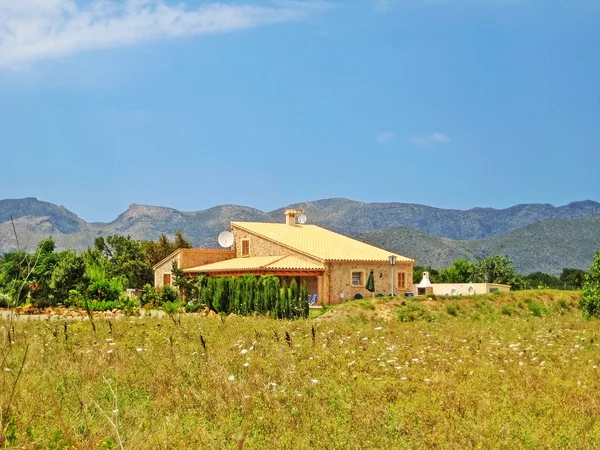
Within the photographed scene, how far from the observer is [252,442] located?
691cm

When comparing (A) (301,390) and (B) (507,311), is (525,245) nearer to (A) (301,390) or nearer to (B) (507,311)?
(B) (507,311)

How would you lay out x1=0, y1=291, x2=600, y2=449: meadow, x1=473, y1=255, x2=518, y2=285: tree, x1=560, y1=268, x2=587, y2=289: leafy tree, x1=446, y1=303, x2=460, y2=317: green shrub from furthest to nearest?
x1=473, y1=255, x2=518, y2=285: tree → x1=560, y1=268, x2=587, y2=289: leafy tree → x1=446, y1=303, x2=460, y2=317: green shrub → x1=0, y1=291, x2=600, y2=449: meadow

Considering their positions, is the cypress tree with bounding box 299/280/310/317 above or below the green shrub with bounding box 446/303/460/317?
above

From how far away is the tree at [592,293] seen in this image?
22.5 meters

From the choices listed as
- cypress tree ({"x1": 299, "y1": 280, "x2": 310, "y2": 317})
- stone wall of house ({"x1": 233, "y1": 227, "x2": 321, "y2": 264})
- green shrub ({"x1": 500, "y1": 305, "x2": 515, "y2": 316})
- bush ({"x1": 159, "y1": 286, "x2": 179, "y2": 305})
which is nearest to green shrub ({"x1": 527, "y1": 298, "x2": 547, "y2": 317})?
green shrub ({"x1": 500, "y1": 305, "x2": 515, "y2": 316})

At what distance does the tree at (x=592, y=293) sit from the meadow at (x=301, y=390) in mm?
7915

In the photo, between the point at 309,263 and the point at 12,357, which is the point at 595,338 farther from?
the point at 309,263

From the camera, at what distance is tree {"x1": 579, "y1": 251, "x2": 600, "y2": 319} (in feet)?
73.8

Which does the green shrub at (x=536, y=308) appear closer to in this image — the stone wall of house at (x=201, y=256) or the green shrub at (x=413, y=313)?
the green shrub at (x=413, y=313)

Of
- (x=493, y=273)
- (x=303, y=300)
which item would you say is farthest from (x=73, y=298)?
(x=493, y=273)

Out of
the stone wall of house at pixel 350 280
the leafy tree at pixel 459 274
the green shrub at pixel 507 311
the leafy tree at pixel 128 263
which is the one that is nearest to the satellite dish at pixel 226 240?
the stone wall of house at pixel 350 280

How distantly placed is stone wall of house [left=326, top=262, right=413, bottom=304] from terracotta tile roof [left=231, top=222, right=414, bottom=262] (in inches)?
16.3

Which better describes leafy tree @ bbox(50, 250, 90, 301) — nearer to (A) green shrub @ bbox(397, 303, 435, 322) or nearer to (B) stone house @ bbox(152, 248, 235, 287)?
(B) stone house @ bbox(152, 248, 235, 287)

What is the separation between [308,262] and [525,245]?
2564 inches
